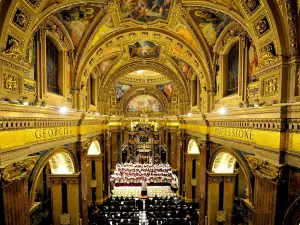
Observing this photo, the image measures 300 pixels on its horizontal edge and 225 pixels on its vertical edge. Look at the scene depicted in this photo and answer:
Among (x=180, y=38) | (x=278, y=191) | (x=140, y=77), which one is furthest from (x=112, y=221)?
(x=140, y=77)

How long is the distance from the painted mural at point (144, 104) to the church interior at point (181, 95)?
15.7 metres

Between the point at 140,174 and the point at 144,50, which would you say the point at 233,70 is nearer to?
the point at 144,50

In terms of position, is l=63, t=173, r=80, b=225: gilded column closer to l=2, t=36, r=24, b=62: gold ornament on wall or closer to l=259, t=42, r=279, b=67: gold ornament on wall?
l=2, t=36, r=24, b=62: gold ornament on wall

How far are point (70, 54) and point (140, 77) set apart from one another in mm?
15110

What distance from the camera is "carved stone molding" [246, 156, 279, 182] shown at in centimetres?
484

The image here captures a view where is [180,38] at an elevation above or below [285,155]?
above

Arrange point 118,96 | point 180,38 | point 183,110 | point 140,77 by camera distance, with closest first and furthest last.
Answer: point 180,38 < point 183,110 < point 140,77 < point 118,96

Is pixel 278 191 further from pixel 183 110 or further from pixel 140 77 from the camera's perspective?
pixel 140 77

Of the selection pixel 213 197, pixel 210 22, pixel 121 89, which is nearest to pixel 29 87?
pixel 210 22

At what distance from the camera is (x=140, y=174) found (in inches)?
893

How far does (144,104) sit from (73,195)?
23.5m

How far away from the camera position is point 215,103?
10133mm

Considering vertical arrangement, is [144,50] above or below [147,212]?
above

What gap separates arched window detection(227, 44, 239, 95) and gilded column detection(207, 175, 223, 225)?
13.5 ft
